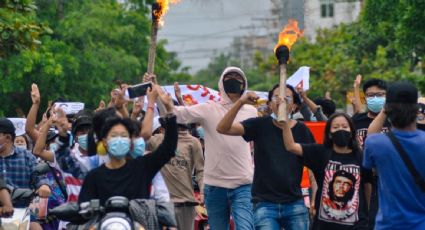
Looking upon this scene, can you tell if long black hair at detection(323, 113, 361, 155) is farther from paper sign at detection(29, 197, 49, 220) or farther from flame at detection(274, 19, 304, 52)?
paper sign at detection(29, 197, 49, 220)

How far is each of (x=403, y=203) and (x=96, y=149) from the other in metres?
2.51

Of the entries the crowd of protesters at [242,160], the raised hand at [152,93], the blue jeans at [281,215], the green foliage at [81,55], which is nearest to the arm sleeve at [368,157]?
the crowd of protesters at [242,160]

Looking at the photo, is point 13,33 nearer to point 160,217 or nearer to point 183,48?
point 160,217

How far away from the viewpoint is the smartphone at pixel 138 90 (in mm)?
9844

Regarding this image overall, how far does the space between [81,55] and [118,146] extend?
25.0 m

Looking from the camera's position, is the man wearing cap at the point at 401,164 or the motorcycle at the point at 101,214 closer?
the man wearing cap at the point at 401,164

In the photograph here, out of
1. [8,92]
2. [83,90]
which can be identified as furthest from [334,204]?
[83,90]

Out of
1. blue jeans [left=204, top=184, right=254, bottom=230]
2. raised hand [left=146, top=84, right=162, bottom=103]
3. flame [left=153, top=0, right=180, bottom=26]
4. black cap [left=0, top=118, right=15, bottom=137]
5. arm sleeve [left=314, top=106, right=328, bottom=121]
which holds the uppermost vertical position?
flame [left=153, top=0, right=180, bottom=26]

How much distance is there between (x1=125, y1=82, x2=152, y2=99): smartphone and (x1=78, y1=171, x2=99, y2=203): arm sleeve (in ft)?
3.29

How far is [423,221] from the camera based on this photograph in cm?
841

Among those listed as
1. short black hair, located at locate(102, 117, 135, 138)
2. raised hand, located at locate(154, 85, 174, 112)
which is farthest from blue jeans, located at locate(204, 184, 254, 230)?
short black hair, located at locate(102, 117, 135, 138)

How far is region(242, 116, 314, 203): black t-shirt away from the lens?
434 inches

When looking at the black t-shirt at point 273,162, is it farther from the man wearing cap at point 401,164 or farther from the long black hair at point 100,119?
the man wearing cap at point 401,164

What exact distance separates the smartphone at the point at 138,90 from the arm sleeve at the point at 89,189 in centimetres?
100
